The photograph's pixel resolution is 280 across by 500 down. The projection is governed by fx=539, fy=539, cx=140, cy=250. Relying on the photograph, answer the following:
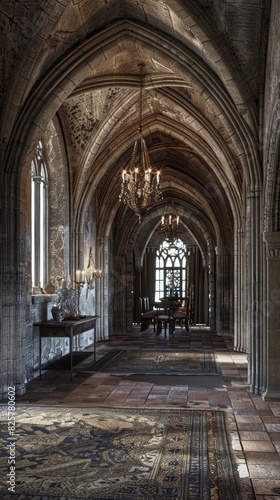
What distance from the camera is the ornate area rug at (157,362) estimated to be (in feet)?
27.1

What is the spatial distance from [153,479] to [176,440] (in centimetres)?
94

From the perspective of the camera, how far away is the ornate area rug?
827cm

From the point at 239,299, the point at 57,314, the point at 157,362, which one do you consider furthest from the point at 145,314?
the point at 57,314

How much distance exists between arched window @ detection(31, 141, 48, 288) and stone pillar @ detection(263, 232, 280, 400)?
4043 millimetres

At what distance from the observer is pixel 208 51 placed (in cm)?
628

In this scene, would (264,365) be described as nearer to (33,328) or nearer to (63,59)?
(33,328)

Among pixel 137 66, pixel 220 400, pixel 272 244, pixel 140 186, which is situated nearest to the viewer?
pixel 220 400

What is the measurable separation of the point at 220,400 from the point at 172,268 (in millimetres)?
19102

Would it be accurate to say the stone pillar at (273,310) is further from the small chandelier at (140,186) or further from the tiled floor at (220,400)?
the small chandelier at (140,186)

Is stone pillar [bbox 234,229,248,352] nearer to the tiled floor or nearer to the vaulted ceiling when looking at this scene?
the tiled floor

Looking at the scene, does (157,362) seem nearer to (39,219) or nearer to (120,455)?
(39,219)

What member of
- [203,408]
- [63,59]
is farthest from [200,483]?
[63,59]

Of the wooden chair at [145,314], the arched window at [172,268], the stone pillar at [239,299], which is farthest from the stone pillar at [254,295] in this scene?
the arched window at [172,268]

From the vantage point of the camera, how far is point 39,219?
9117mm
